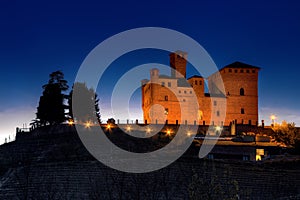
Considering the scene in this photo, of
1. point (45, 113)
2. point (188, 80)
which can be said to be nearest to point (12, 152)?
point (45, 113)

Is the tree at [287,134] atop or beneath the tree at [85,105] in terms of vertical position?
beneath

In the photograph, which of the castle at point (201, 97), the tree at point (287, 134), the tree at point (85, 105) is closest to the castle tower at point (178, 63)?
the castle at point (201, 97)

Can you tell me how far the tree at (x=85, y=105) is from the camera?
2320 inches

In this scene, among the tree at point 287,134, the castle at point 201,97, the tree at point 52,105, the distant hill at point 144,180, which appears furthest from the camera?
the castle at point 201,97

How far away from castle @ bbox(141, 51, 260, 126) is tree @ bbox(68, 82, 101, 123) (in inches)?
329

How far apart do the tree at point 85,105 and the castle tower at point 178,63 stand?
13.9 meters

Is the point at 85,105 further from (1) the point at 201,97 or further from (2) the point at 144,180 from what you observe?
(2) the point at 144,180

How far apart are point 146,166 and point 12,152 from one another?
2049cm

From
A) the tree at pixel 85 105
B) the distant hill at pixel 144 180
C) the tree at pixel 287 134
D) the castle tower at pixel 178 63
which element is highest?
the castle tower at pixel 178 63

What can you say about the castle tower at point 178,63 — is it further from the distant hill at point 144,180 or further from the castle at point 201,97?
the distant hill at point 144,180

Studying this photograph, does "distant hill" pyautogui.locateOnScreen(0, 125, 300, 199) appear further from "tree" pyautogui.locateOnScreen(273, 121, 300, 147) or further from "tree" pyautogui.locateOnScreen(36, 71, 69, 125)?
"tree" pyautogui.locateOnScreen(36, 71, 69, 125)

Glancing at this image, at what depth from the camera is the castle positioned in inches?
2571

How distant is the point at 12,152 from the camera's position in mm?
45500

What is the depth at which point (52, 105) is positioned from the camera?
2265 inches
